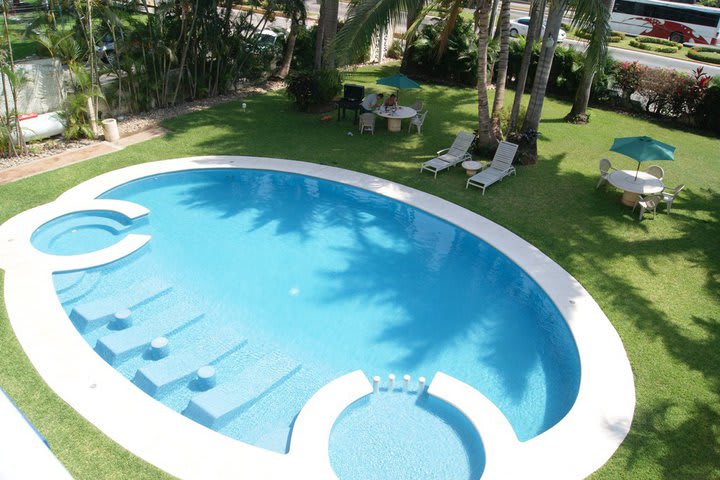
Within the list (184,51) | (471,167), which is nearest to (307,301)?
(471,167)

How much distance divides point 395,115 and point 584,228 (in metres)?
8.03

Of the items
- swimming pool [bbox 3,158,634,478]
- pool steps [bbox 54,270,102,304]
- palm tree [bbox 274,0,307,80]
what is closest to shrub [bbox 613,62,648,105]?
palm tree [bbox 274,0,307,80]

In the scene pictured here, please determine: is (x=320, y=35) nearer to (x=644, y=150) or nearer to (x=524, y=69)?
(x=524, y=69)

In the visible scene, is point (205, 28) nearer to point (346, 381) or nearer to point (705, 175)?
point (346, 381)

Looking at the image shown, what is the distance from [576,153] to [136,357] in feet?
49.9

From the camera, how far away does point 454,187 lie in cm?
1534

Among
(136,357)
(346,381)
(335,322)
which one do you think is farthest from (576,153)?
(136,357)

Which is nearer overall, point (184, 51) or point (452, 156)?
point (452, 156)

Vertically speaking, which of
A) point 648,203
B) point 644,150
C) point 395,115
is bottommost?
point 648,203

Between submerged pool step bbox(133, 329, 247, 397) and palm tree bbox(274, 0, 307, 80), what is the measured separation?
51.4ft

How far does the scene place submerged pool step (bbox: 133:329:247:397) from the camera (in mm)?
8562

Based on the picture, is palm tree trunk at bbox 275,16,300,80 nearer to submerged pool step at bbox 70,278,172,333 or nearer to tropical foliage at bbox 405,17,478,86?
tropical foliage at bbox 405,17,478,86

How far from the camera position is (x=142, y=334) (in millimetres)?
9555

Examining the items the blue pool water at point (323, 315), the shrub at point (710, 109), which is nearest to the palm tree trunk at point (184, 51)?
the blue pool water at point (323, 315)
